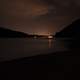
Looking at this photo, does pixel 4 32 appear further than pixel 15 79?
Yes

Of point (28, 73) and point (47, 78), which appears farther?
point (28, 73)

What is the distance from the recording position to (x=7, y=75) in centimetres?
1094

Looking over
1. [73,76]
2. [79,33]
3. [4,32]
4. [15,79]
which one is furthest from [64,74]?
[4,32]

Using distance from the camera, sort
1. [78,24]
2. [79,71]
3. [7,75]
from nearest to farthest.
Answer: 1. [7,75]
2. [79,71]
3. [78,24]

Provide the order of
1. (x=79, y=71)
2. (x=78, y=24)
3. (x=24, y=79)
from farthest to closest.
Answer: (x=78, y=24)
(x=79, y=71)
(x=24, y=79)

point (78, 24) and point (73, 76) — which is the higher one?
point (78, 24)

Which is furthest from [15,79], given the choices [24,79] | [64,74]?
[64,74]

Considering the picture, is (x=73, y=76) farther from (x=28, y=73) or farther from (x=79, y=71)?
(x=28, y=73)

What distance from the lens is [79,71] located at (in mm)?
11828

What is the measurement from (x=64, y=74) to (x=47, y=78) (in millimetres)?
1130

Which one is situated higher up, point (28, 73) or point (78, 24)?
point (78, 24)

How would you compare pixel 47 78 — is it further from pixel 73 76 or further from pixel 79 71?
pixel 79 71

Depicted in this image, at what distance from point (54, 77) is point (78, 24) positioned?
8064cm

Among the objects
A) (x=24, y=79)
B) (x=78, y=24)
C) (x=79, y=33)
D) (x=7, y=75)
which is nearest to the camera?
(x=24, y=79)
